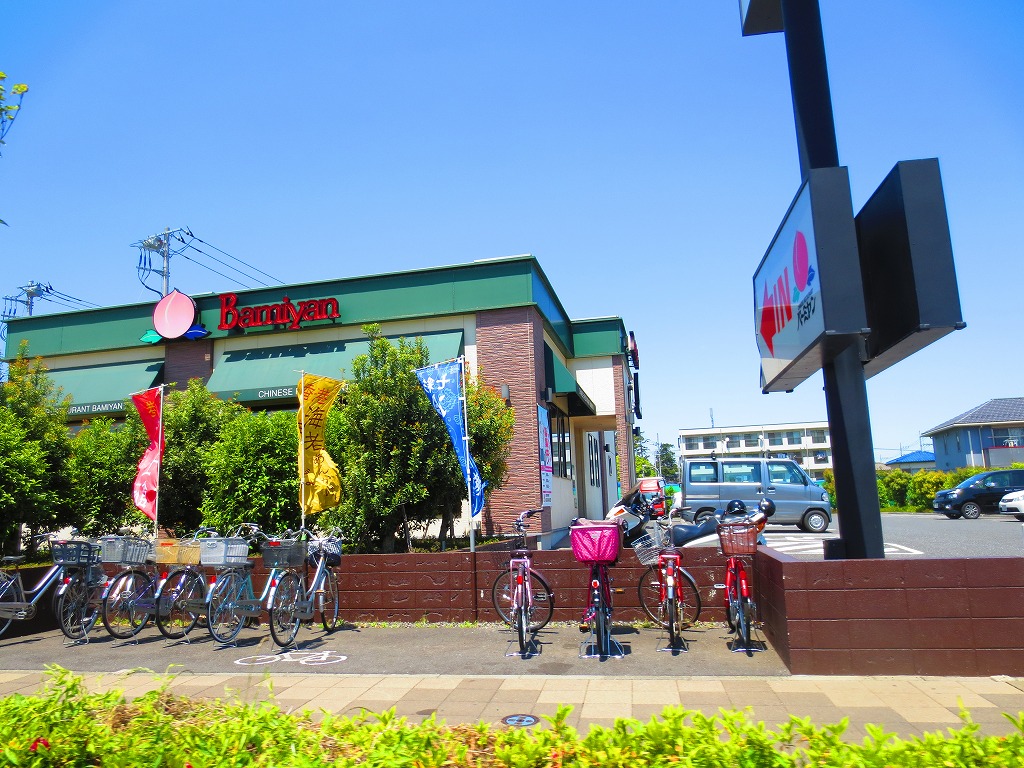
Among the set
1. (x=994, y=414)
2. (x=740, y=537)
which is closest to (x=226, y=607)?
(x=740, y=537)

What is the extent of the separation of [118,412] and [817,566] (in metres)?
17.2

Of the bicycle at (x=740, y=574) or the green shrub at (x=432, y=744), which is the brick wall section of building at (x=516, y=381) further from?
the green shrub at (x=432, y=744)

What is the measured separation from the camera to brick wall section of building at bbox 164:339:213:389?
713 inches

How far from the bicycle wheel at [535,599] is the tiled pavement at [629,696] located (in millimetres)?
1640

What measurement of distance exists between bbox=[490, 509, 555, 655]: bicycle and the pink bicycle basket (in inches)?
30.2

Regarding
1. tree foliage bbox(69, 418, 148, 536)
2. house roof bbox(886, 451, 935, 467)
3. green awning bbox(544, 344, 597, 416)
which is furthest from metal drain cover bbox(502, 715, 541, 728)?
house roof bbox(886, 451, 935, 467)

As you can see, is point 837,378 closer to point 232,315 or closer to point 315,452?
point 315,452

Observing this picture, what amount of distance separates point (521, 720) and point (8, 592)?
24.4 ft

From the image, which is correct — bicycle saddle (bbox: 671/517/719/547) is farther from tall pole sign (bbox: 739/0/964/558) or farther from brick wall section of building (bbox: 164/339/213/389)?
brick wall section of building (bbox: 164/339/213/389)

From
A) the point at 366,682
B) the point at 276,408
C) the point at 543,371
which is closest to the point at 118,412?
the point at 276,408

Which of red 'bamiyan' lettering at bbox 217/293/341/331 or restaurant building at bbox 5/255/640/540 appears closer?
restaurant building at bbox 5/255/640/540

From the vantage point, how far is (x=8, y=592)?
8844mm

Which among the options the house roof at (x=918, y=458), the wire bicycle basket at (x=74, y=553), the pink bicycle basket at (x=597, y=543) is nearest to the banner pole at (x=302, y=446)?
the wire bicycle basket at (x=74, y=553)

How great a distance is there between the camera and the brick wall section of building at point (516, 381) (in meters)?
15.4
